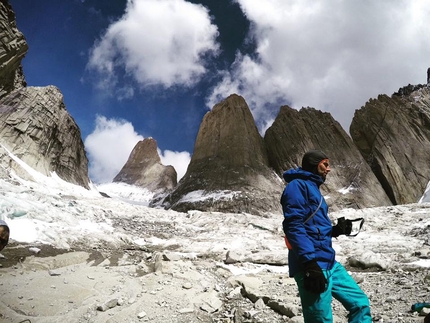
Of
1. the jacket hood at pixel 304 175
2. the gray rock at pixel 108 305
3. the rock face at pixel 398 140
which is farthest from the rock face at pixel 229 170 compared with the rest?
the jacket hood at pixel 304 175

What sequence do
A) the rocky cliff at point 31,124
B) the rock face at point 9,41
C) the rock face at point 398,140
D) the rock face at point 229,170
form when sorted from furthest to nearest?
1. the rock face at point 398,140
2. the rock face at point 229,170
3. the rocky cliff at point 31,124
4. the rock face at point 9,41

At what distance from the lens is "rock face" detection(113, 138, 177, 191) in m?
92.0

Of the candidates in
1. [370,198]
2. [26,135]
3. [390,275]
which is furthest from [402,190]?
[26,135]

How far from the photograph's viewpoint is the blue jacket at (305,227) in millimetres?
2900

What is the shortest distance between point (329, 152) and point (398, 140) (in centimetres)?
1251

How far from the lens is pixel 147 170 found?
9638cm

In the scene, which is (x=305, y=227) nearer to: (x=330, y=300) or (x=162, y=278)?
(x=330, y=300)

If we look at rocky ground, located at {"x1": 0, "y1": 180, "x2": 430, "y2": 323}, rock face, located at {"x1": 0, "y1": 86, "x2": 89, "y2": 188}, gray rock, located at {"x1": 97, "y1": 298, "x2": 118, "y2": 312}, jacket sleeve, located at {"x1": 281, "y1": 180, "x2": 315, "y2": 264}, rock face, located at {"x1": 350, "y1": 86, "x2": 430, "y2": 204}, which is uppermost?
rock face, located at {"x1": 350, "y1": 86, "x2": 430, "y2": 204}

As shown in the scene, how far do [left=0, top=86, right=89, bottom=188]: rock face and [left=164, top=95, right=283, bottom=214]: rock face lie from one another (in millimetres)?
17800

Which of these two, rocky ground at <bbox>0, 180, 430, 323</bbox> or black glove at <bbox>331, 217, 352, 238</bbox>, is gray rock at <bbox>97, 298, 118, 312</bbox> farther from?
black glove at <bbox>331, 217, 352, 238</bbox>

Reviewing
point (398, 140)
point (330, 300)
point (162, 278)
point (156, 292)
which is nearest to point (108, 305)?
point (156, 292)

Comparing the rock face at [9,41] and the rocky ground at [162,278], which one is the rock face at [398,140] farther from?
the rock face at [9,41]

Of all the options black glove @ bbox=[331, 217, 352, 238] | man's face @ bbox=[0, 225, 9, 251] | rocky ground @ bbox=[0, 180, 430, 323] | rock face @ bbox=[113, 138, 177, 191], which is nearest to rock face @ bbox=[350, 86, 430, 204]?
rocky ground @ bbox=[0, 180, 430, 323]

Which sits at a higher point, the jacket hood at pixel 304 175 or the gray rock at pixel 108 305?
the jacket hood at pixel 304 175
